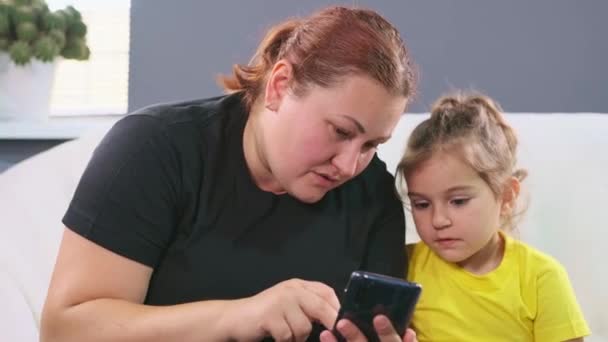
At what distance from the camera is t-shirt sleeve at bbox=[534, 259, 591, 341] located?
1.17 m

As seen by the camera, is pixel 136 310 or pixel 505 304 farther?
pixel 505 304

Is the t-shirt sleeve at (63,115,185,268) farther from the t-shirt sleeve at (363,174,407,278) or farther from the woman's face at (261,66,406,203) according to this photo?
the t-shirt sleeve at (363,174,407,278)

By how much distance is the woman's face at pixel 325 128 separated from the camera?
977 mm

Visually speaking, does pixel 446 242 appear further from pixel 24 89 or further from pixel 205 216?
pixel 24 89

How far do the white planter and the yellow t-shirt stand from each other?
115 centimetres

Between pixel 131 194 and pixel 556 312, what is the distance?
0.64 m

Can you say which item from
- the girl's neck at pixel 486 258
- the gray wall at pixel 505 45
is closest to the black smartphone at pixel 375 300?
the girl's neck at pixel 486 258

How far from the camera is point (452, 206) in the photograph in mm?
1190

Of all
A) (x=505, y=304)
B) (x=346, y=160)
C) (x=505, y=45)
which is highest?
(x=505, y=45)

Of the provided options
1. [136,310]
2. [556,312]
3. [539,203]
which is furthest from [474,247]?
[136,310]

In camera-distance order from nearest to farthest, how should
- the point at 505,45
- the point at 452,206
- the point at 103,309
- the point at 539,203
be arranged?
the point at 103,309
the point at 452,206
the point at 539,203
the point at 505,45

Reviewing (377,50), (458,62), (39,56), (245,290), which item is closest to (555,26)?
(458,62)

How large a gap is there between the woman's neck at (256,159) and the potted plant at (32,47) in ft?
3.08

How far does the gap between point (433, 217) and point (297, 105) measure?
0.31m
